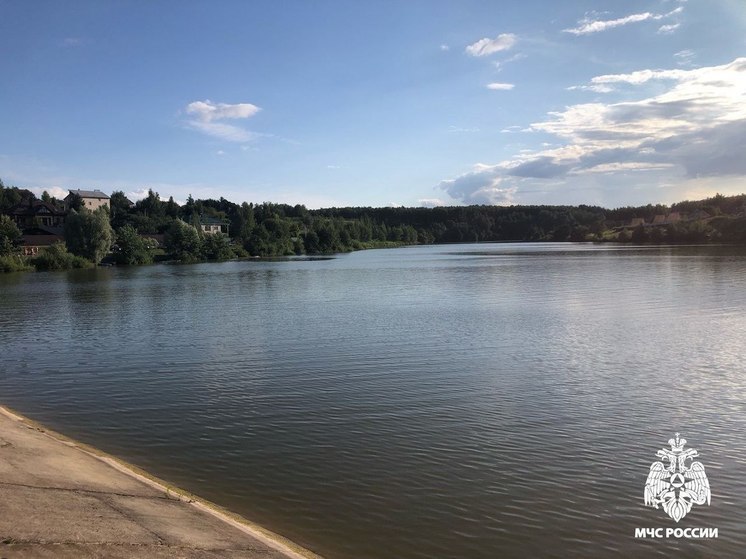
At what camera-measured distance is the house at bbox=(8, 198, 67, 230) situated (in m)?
137

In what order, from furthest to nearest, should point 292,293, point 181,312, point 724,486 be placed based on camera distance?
point 292,293 → point 181,312 → point 724,486

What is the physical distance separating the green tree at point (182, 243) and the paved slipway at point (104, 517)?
359 feet

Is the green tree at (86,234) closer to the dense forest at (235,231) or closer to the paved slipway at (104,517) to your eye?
the dense forest at (235,231)

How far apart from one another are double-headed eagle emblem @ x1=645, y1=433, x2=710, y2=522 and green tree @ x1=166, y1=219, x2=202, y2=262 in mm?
111277

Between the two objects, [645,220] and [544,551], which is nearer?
[544,551]

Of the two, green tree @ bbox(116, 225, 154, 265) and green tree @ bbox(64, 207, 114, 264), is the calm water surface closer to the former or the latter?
green tree @ bbox(64, 207, 114, 264)

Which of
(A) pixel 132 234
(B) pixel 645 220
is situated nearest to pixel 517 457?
(A) pixel 132 234

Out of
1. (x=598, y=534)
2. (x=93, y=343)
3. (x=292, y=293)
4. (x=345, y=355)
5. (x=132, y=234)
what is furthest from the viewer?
(x=132, y=234)

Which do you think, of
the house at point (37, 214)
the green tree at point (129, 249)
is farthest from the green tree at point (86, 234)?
the house at point (37, 214)

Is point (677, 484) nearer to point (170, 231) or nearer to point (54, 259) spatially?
point (54, 259)

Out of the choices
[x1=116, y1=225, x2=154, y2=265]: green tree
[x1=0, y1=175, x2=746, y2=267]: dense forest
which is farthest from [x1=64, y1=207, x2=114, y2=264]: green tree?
[x1=116, y1=225, x2=154, y2=265]: green tree

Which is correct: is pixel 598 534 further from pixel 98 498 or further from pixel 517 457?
pixel 98 498

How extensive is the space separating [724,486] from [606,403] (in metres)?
4.71

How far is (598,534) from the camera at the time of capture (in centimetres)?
829
